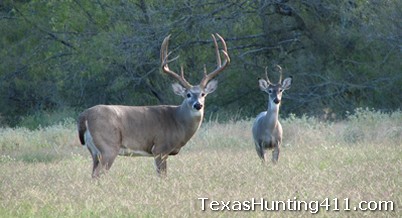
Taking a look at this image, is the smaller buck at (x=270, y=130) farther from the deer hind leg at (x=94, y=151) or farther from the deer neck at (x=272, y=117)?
the deer hind leg at (x=94, y=151)

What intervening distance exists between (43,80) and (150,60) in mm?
6222

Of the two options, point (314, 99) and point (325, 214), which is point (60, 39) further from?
point (325, 214)

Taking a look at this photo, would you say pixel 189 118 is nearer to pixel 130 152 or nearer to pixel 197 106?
pixel 197 106

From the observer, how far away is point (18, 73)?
3108 cm

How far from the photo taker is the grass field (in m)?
8.35

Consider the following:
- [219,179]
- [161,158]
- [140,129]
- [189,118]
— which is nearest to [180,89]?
[189,118]

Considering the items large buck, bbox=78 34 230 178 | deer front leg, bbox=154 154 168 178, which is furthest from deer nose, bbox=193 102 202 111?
deer front leg, bbox=154 154 168 178

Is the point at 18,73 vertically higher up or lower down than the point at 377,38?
lower down

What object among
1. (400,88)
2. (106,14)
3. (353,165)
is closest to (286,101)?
(400,88)

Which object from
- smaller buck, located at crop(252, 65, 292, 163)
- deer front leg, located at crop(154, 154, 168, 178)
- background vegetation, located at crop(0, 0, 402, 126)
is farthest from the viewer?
background vegetation, located at crop(0, 0, 402, 126)

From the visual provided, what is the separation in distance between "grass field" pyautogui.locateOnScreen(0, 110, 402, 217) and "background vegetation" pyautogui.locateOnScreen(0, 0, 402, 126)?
7.75 meters

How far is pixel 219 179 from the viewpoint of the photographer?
→ 10406 mm

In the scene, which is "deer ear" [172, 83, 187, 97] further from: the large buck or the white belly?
the white belly

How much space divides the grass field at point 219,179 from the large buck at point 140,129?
0.26 metres
